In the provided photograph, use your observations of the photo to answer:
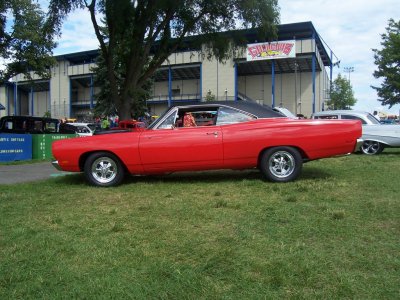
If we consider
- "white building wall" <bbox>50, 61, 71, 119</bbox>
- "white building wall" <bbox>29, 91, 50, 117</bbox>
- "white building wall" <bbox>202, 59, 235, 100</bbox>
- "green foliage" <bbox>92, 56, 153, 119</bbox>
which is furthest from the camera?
"white building wall" <bbox>29, 91, 50, 117</bbox>

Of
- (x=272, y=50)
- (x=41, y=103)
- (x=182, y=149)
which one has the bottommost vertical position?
(x=182, y=149)

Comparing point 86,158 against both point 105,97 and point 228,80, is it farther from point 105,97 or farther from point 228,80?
point 228,80

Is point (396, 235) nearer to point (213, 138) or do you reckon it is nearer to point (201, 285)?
point (201, 285)

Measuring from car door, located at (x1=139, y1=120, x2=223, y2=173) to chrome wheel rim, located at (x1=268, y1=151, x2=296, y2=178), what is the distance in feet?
2.80

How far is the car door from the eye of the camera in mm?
7020

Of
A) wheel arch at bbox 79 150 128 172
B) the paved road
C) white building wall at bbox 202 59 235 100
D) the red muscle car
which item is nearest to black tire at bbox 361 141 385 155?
the red muscle car

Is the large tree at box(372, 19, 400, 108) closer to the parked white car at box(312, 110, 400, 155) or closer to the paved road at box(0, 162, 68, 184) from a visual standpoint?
the parked white car at box(312, 110, 400, 155)

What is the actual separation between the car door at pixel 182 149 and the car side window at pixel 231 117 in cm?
26

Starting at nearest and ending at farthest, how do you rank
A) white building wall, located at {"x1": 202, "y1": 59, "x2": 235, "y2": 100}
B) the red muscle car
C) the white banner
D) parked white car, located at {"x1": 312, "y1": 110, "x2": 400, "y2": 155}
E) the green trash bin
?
the red muscle car → parked white car, located at {"x1": 312, "y1": 110, "x2": 400, "y2": 155} → the green trash bin → the white banner → white building wall, located at {"x1": 202, "y1": 59, "x2": 235, "y2": 100}

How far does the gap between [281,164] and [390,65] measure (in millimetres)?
28285

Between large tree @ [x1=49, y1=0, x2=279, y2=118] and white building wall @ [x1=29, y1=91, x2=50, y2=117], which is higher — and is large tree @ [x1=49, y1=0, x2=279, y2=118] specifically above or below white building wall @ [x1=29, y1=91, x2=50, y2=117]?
below

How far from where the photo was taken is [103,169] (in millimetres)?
7328

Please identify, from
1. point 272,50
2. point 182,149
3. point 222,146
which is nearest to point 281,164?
point 222,146

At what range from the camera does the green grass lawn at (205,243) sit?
3074 mm
